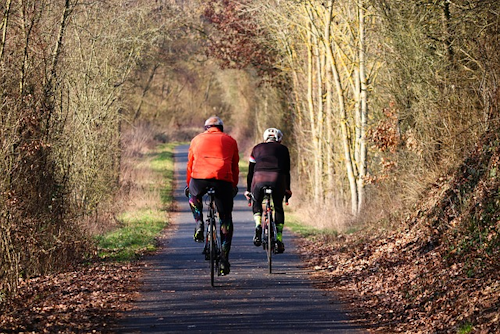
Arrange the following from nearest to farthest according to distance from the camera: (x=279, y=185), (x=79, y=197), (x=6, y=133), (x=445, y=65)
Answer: (x=6, y=133), (x=279, y=185), (x=445, y=65), (x=79, y=197)

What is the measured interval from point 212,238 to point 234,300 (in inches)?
52.8

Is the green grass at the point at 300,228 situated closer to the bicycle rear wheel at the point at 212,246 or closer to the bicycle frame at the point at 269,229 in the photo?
the bicycle frame at the point at 269,229

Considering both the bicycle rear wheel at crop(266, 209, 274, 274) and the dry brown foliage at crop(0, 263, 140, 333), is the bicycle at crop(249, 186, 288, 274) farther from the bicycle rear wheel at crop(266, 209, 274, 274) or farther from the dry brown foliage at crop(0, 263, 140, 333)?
the dry brown foliage at crop(0, 263, 140, 333)

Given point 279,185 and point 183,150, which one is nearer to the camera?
point 279,185

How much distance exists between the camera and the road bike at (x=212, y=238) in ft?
40.2

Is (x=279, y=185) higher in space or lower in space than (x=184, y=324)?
higher

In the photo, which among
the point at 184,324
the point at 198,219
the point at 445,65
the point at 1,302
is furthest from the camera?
the point at 445,65

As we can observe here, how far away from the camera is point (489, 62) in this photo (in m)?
14.3

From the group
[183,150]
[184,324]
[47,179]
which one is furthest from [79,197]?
[183,150]

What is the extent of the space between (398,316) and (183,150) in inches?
2209

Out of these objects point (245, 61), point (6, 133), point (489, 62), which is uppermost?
point (245, 61)

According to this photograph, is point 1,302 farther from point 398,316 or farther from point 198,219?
point 398,316

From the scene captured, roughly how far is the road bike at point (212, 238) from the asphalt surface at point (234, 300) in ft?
0.99

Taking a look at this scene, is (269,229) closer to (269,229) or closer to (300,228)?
(269,229)
